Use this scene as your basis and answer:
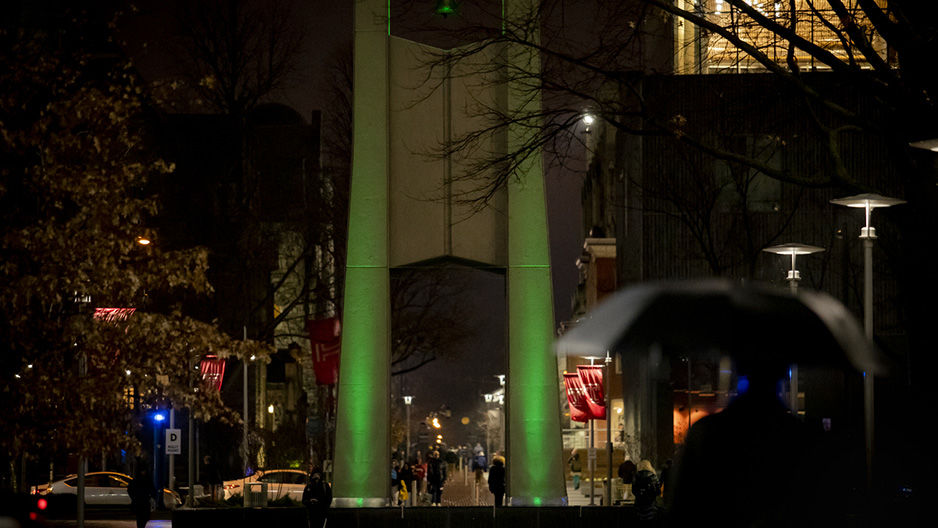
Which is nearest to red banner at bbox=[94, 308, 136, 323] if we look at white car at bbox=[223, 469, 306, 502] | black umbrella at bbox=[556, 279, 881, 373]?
white car at bbox=[223, 469, 306, 502]

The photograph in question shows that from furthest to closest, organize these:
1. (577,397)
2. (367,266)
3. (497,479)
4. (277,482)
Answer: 1. (277,482)
2. (577,397)
3. (497,479)
4. (367,266)

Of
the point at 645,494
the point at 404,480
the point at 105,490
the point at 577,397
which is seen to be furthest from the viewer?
the point at 105,490

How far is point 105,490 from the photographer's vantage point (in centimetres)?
4869

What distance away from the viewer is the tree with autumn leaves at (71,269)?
22.0m

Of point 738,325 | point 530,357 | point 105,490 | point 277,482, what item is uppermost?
point 530,357

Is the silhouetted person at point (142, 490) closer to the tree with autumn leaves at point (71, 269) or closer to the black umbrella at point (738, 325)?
the tree with autumn leaves at point (71, 269)

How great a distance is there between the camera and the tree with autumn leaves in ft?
72.2

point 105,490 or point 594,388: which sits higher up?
point 594,388

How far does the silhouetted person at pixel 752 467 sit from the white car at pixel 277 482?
110 ft

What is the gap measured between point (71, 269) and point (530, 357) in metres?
9.27

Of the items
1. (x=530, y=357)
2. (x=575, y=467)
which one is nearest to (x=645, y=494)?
(x=530, y=357)

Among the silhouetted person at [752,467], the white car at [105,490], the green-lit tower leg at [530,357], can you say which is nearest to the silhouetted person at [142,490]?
the green-lit tower leg at [530,357]

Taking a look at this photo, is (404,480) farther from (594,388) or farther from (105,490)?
(105,490)

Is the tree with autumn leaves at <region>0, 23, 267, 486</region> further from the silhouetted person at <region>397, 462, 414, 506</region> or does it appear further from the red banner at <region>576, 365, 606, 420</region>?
the silhouetted person at <region>397, 462, 414, 506</region>
